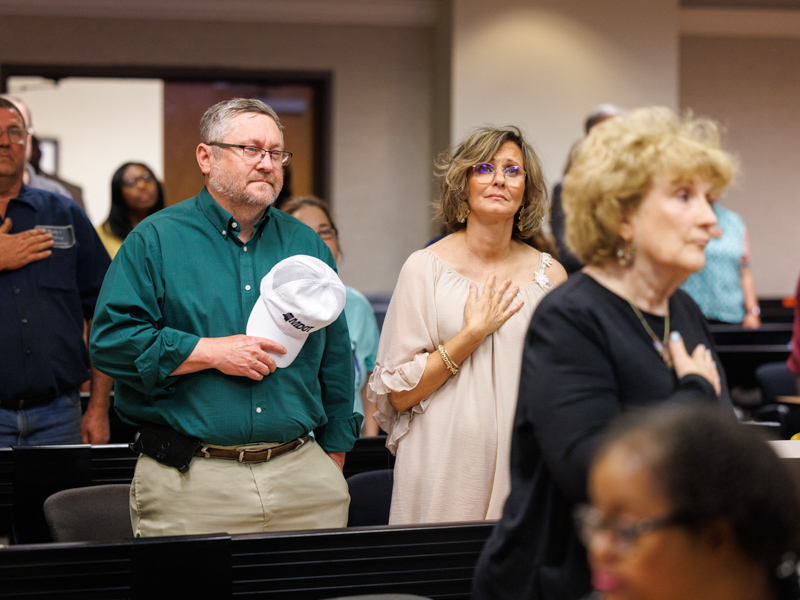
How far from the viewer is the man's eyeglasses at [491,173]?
2.31 metres

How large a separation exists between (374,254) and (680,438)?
613cm

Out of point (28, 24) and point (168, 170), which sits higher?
point (28, 24)

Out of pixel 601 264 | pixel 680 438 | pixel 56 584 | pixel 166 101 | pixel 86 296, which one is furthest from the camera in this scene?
pixel 166 101

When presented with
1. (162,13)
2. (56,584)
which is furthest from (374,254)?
(56,584)

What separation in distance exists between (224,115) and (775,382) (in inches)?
124

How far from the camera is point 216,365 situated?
198cm

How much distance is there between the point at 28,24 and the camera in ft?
21.1

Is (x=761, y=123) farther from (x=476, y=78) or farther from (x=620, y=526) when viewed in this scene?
(x=620, y=526)

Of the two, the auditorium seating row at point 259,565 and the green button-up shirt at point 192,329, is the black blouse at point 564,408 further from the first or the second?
the green button-up shirt at point 192,329

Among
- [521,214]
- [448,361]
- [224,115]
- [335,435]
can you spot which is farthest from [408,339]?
[224,115]

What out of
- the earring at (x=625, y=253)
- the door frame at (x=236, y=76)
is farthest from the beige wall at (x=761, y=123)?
the earring at (x=625, y=253)

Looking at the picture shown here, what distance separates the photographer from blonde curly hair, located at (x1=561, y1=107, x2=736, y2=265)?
123 cm

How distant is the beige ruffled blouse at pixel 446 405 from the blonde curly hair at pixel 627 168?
3.17ft

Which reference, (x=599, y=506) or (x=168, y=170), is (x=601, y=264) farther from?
(x=168, y=170)
